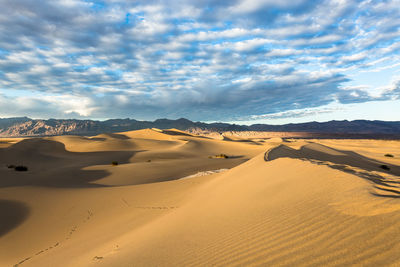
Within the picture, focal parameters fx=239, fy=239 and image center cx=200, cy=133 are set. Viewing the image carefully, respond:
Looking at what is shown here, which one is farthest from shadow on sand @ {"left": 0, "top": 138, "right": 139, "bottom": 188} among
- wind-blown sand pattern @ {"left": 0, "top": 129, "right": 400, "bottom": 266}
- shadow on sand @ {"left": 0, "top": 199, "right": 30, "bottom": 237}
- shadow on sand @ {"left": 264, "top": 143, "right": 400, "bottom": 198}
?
shadow on sand @ {"left": 264, "top": 143, "right": 400, "bottom": 198}

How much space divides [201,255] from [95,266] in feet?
5.72

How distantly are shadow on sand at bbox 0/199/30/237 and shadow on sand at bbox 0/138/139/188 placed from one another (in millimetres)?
3092

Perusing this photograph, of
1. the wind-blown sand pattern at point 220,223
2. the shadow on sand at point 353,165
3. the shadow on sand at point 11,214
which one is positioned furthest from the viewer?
the shadow on sand at point 11,214

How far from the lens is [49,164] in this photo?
22.0 meters

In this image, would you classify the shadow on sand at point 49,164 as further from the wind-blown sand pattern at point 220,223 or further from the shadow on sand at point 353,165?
the shadow on sand at point 353,165

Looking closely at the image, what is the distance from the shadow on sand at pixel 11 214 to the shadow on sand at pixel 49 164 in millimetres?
3092

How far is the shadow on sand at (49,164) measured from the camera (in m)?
12.8

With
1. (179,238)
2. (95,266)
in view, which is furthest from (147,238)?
(95,266)

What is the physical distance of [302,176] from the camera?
6645 mm

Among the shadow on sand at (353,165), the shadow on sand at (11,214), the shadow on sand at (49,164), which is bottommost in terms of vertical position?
the shadow on sand at (11,214)

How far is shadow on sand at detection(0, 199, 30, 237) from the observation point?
6.97m

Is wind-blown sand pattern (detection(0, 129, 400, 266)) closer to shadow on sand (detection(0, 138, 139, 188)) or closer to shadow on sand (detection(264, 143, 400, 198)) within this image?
shadow on sand (detection(264, 143, 400, 198))

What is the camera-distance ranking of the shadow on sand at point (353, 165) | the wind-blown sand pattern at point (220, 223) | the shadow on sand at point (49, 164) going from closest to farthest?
the wind-blown sand pattern at point (220, 223) < the shadow on sand at point (353, 165) < the shadow on sand at point (49, 164)

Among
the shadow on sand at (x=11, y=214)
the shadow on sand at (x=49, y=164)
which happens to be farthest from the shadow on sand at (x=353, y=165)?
the shadow on sand at (x=49, y=164)
